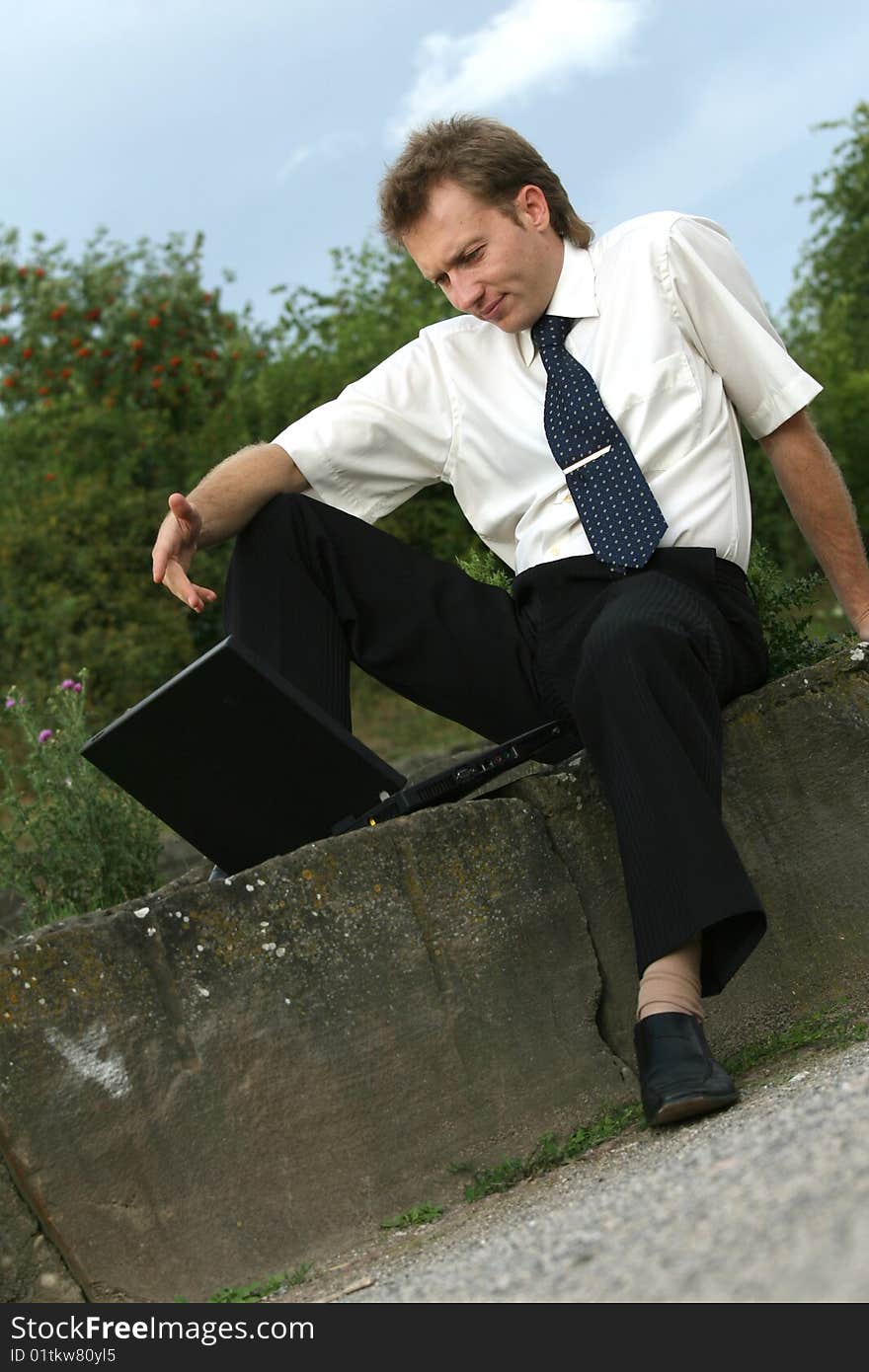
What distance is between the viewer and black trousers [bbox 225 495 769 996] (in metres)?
2.46

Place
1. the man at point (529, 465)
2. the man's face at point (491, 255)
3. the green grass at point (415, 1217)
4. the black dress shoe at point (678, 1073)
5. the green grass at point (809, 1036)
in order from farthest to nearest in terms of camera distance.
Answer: the man's face at point (491, 255) < the man at point (529, 465) < the green grass at point (809, 1036) < the green grass at point (415, 1217) < the black dress shoe at point (678, 1073)

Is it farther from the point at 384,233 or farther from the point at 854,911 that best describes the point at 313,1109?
the point at 384,233

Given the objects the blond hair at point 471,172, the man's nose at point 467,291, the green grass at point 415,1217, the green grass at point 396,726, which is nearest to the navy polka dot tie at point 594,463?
the man's nose at point 467,291

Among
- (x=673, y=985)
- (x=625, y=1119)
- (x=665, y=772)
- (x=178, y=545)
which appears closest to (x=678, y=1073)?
(x=673, y=985)

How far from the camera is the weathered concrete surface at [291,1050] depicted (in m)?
2.44

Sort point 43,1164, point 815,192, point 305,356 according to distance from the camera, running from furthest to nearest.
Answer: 1. point 815,192
2. point 305,356
3. point 43,1164

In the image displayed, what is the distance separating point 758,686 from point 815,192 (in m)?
11.2

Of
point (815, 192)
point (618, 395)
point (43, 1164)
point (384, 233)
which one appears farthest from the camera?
point (815, 192)

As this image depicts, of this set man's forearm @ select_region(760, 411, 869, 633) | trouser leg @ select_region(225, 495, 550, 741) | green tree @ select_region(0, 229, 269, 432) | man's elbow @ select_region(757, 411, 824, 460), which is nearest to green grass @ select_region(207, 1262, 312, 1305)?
trouser leg @ select_region(225, 495, 550, 741)

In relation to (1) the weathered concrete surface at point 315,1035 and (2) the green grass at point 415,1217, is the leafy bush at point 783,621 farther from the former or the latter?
(2) the green grass at point 415,1217

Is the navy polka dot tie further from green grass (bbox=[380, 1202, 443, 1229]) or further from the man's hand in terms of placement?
green grass (bbox=[380, 1202, 443, 1229])

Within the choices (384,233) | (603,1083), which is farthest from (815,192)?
(603,1083)

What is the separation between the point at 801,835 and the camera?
9.75 feet

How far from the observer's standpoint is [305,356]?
9.03 m
